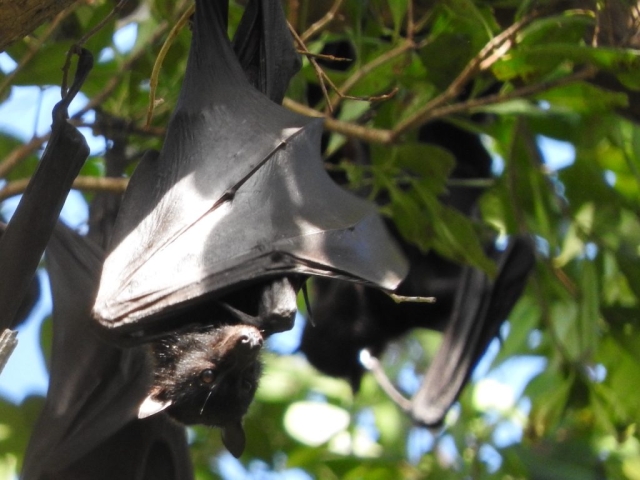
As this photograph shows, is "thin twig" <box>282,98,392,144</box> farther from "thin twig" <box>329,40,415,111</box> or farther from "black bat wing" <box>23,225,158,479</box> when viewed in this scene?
"black bat wing" <box>23,225,158,479</box>

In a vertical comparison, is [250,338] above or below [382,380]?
above

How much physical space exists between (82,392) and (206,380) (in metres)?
0.76

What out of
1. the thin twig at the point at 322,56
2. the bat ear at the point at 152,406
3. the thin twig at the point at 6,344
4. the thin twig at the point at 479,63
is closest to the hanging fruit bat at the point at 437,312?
the thin twig at the point at 479,63

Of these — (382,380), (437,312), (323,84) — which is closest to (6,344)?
(323,84)

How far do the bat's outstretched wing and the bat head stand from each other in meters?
0.40

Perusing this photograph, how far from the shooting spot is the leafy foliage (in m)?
3.14

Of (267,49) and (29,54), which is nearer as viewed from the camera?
(267,49)

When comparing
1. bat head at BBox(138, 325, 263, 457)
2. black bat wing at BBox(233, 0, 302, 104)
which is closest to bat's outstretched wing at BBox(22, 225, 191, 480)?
bat head at BBox(138, 325, 263, 457)

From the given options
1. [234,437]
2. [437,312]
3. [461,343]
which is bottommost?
[437,312]

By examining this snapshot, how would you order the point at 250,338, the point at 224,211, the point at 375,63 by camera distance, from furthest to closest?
the point at 375,63 < the point at 224,211 < the point at 250,338

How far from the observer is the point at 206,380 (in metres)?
2.82

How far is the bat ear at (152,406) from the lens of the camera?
2816mm

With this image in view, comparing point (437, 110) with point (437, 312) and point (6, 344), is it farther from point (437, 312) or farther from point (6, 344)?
point (437, 312)

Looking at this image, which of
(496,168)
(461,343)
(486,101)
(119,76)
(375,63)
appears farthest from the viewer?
(496,168)
